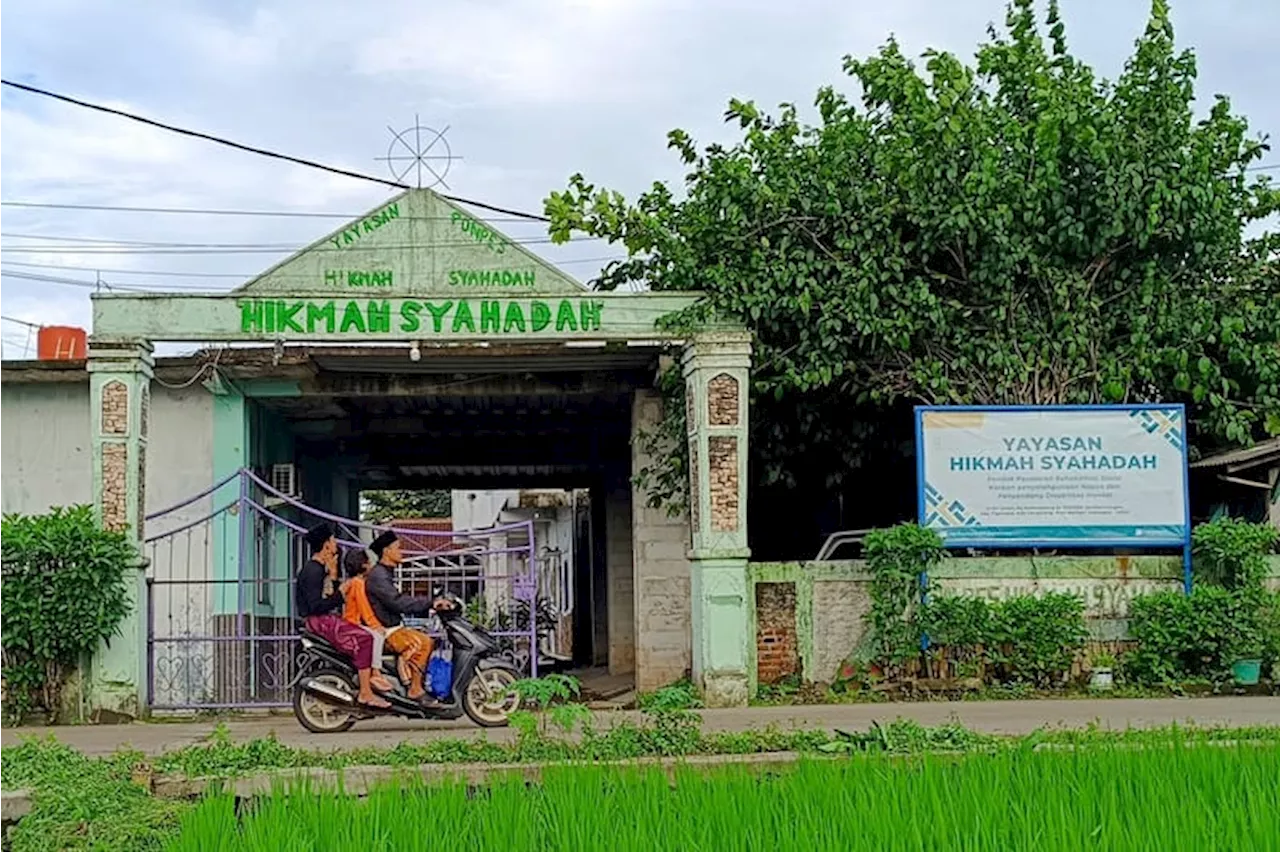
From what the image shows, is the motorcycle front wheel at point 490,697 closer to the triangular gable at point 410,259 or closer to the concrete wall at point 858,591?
the concrete wall at point 858,591

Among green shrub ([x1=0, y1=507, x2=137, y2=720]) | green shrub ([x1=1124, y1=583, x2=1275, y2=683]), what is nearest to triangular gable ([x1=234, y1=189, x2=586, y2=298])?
green shrub ([x1=0, y1=507, x2=137, y2=720])

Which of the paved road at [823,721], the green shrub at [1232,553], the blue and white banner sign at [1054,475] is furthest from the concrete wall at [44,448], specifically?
the green shrub at [1232,553]

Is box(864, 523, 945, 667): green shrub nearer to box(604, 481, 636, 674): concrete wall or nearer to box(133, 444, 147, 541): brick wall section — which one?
box(133, 444, 147, 541): brick wall section

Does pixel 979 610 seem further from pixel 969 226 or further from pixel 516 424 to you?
pixel 516 424

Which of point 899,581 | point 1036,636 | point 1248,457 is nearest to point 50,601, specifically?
point 899,581

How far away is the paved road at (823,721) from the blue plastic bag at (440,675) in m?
0.30

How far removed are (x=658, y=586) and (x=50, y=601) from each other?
18.5 feet

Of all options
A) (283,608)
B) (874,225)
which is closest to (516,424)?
(283,608)

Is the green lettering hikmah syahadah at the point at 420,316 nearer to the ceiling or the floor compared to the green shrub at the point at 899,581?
nearer to the ceiling

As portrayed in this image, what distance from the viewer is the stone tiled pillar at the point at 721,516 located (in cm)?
1349

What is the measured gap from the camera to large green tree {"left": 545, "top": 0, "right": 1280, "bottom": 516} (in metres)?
14.2

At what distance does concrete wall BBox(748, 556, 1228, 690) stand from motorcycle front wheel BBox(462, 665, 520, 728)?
2741mm

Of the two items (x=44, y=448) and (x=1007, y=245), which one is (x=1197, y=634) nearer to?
(x=1007, y=245)

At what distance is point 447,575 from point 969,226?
561 centimetres
